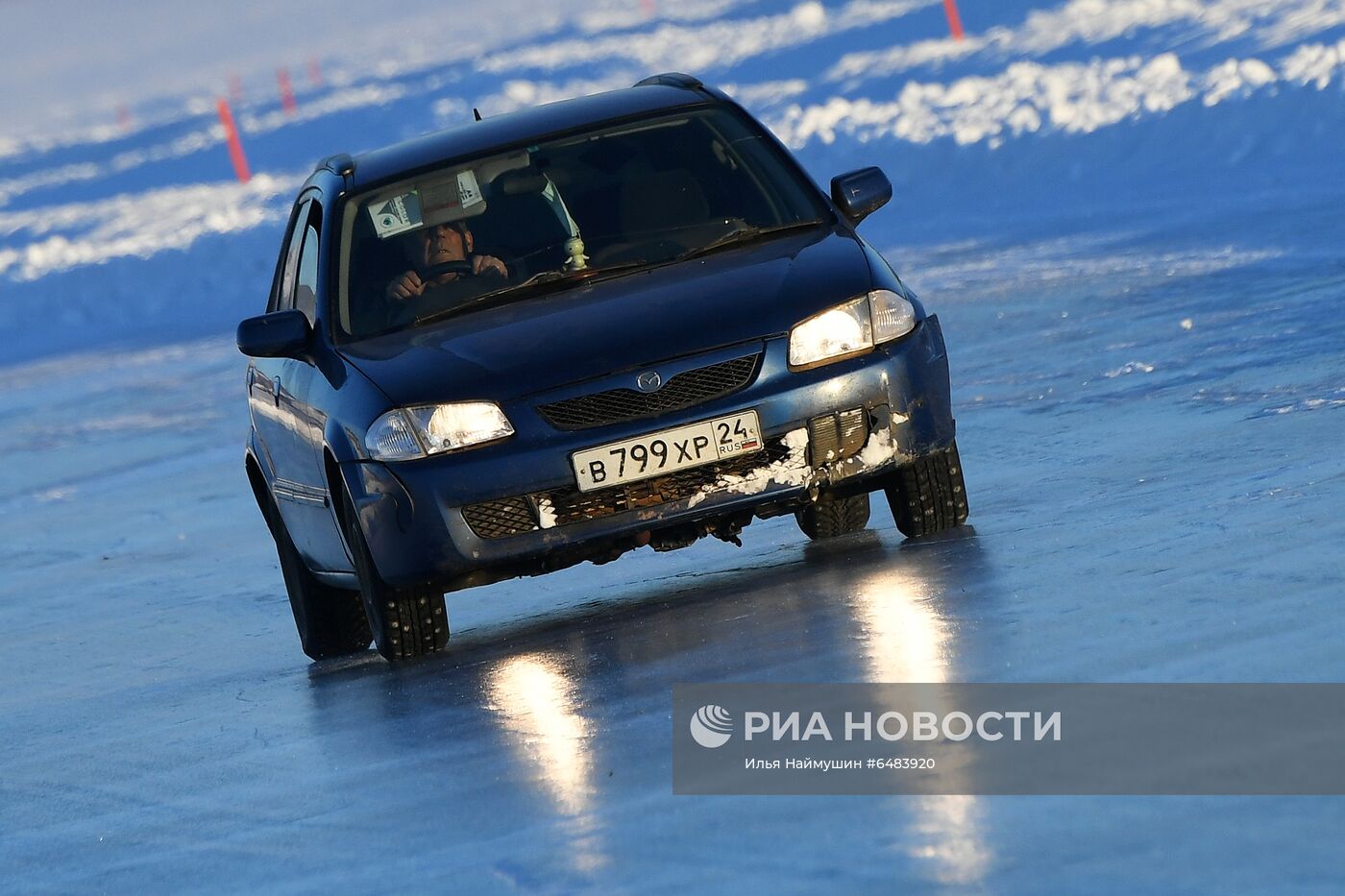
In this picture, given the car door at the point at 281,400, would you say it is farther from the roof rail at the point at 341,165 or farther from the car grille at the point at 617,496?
the car grille at the point at 617,496

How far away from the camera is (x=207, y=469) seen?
14773 millimetres

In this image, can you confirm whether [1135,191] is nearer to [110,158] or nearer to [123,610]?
[123,610]

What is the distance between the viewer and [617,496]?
23.7ft

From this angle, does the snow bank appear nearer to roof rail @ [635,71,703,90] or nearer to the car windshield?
roof rail @ [635,71,703,90]

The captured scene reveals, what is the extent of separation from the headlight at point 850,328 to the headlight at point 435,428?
0.88 meters

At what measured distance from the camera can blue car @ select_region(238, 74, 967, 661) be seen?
7.19 meters

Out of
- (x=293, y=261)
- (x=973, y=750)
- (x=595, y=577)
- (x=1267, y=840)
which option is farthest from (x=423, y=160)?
(x=1267, y=840)

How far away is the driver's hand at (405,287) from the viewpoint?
319 inches

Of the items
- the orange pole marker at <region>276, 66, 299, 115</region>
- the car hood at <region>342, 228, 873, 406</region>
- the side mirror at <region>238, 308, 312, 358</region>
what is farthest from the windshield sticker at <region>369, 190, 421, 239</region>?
the orange pole marker at <region>276, 66, 299, 115</region>

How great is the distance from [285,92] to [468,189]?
4557 cm

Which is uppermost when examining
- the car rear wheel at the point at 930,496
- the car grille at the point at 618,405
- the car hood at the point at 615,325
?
the car hood at the point at 615,325

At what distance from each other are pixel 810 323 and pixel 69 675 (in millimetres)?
3252
